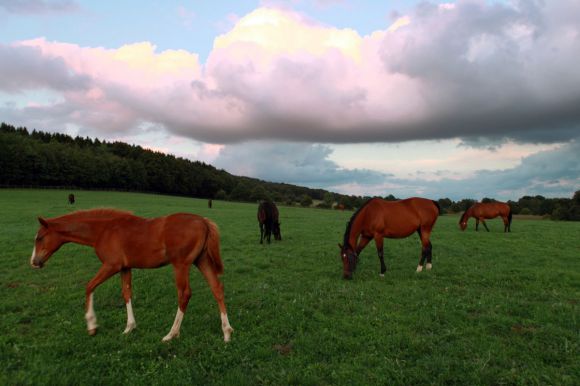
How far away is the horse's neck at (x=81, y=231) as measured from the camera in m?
6.96

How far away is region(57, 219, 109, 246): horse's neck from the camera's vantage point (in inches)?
274

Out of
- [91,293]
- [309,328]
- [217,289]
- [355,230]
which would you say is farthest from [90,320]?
[355,230]

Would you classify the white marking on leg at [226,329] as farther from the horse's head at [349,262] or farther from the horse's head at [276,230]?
the horse's head at [276,230]

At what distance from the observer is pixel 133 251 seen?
6.68 meters

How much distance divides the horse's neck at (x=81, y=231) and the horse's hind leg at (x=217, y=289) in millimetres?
2186

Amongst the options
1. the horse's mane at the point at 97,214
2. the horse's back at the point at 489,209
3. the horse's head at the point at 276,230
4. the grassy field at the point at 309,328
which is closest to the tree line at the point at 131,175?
the horse's back at the point at 489,209

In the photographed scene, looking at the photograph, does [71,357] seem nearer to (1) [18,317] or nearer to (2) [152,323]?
(2) [152,323]

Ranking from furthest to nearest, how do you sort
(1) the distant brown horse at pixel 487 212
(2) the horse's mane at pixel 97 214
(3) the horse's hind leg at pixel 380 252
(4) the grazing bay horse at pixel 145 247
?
(1) the distant brown horse at pixel 487 212 → (3) the horse's hind leg at pixel 380 252 → (2) the horse's mane at pixel 97 214 → (4) the grazing bay horse at pixel 145 247

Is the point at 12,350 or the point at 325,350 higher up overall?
the point at 325,350

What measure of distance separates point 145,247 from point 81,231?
4.77 feet

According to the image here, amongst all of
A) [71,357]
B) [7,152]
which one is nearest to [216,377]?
[71,357]

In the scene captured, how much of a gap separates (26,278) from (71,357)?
705 cm

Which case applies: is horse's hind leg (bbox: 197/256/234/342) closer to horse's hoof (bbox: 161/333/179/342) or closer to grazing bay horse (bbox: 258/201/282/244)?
horse's hoof (bbox: 161/333/179/342)

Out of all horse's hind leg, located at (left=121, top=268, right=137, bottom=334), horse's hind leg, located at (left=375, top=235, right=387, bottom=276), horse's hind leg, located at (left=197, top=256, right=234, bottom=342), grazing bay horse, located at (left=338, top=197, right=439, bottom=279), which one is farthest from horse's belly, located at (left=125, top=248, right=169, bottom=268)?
horse's hind leg, located at (left=375, top=235, right=387, bottom=276)
